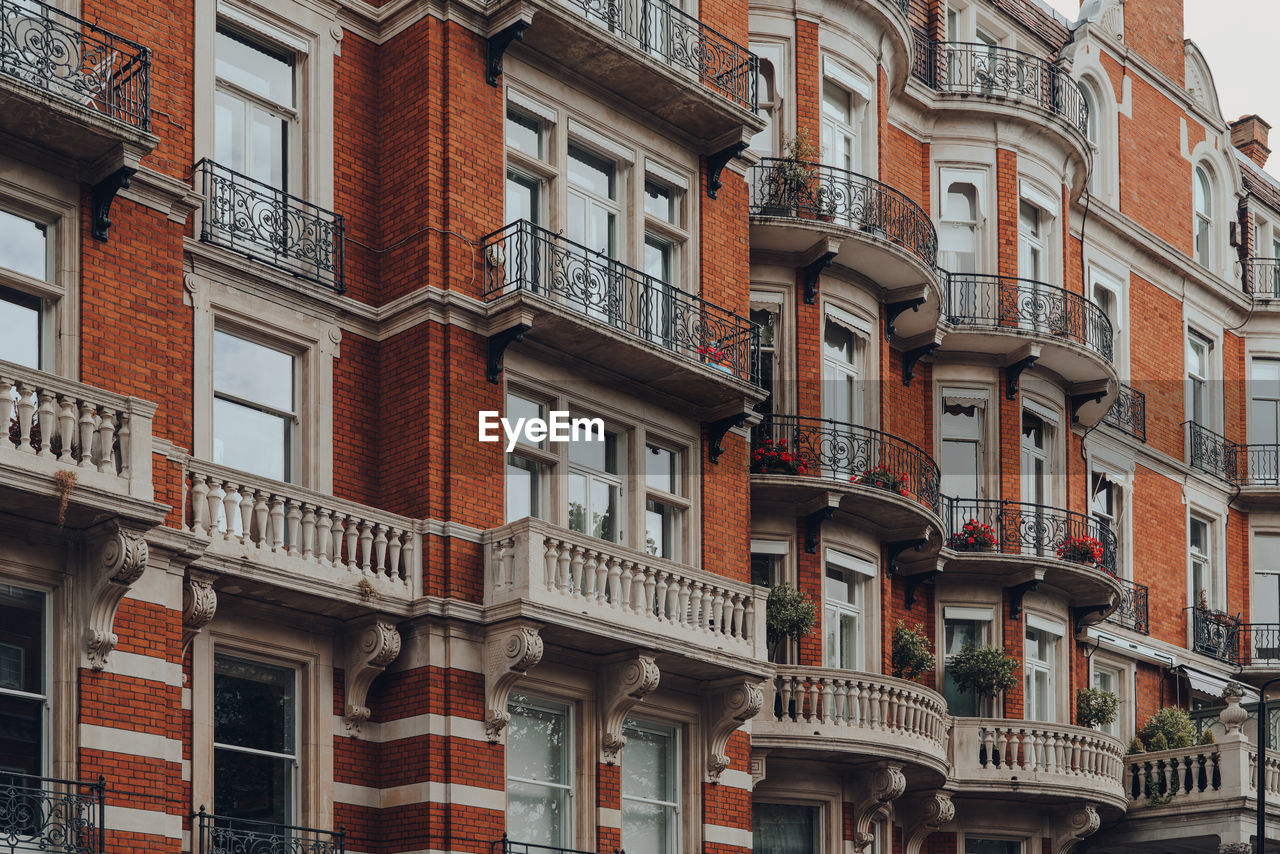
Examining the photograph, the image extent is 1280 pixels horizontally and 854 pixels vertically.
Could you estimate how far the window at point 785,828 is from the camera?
91.2 feet

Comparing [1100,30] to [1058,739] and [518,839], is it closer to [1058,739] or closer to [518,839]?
[1058,739]

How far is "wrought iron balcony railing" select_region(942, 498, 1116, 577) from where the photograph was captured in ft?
103

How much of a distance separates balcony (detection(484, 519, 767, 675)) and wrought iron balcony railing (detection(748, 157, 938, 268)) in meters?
6.88

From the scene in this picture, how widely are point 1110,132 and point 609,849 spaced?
20195 mm

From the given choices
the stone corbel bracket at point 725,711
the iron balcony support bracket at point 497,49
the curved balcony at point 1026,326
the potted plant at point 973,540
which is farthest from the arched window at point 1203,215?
the iron balcony support bracket at point 497,49

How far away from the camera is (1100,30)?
126ft

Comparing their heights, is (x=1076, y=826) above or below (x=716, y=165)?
below

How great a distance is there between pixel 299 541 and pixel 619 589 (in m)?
3.81

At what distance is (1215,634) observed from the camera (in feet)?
125

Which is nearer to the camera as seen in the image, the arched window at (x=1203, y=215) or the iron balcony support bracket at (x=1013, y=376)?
the iron balcony support bracket at (x=1013, y=376)

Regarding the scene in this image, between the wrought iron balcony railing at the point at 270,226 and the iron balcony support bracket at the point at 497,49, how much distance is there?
264 cm

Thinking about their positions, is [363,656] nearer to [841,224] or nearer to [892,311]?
[841,224]

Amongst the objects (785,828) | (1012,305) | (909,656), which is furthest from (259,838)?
(1012,305)

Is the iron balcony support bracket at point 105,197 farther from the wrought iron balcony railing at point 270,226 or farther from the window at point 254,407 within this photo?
the window at point 254,407
